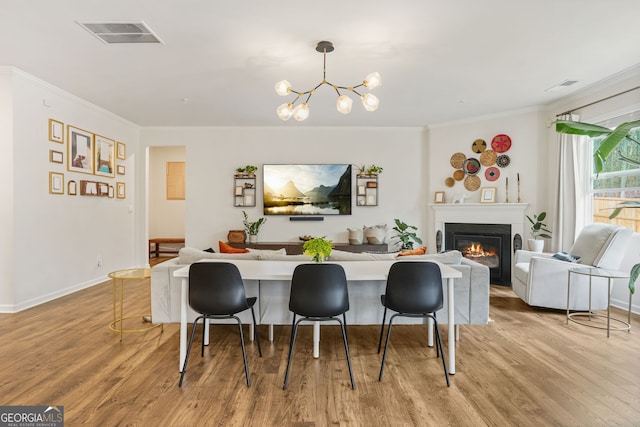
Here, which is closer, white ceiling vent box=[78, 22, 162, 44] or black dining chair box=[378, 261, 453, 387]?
black dining chair box=[378, 261, 453, 387]

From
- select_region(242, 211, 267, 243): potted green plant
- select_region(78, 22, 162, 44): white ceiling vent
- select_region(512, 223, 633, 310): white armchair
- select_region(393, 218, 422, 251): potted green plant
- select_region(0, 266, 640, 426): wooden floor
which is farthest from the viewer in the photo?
select_region(242, 211, 267, 243): potted green plant

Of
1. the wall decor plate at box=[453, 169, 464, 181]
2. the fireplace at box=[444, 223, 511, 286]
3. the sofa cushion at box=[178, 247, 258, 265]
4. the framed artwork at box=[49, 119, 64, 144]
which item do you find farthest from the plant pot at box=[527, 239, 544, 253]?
the framed artwork at box=[49, 119, 64, 144]

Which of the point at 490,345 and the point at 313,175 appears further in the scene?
the point at 313,175

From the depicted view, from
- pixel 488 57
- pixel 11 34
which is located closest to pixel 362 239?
pixel 488 57

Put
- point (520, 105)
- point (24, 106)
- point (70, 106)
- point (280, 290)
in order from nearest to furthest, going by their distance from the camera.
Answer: point (280, 290), point (24, 106), point (70, 106), point (520, 105)

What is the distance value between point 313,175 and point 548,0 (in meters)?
4.70

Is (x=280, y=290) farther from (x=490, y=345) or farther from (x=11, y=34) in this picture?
(x=11, y=34)

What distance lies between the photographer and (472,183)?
6.38 m

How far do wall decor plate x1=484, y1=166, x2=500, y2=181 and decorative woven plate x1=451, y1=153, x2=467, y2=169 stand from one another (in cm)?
45

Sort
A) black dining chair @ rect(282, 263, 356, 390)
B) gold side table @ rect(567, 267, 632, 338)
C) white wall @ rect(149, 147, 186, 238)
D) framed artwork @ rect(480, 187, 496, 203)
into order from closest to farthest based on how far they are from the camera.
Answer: black dining chair @ rect(282, 263, 356, 390)
gold side table @ rect(567, 267, 632, 338)
framed artwork @ rect(480, 187, 496, 203)
white wall @ rect(149, 147, 186, 238)

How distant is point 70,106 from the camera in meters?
5.10

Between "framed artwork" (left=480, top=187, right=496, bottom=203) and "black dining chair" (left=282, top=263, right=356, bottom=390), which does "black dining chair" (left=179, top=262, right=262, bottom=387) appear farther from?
"framed artwork" (left=480, top=187, right=496, bottom=203)

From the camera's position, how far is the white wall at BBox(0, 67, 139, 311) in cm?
426

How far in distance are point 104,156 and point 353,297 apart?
487cm
